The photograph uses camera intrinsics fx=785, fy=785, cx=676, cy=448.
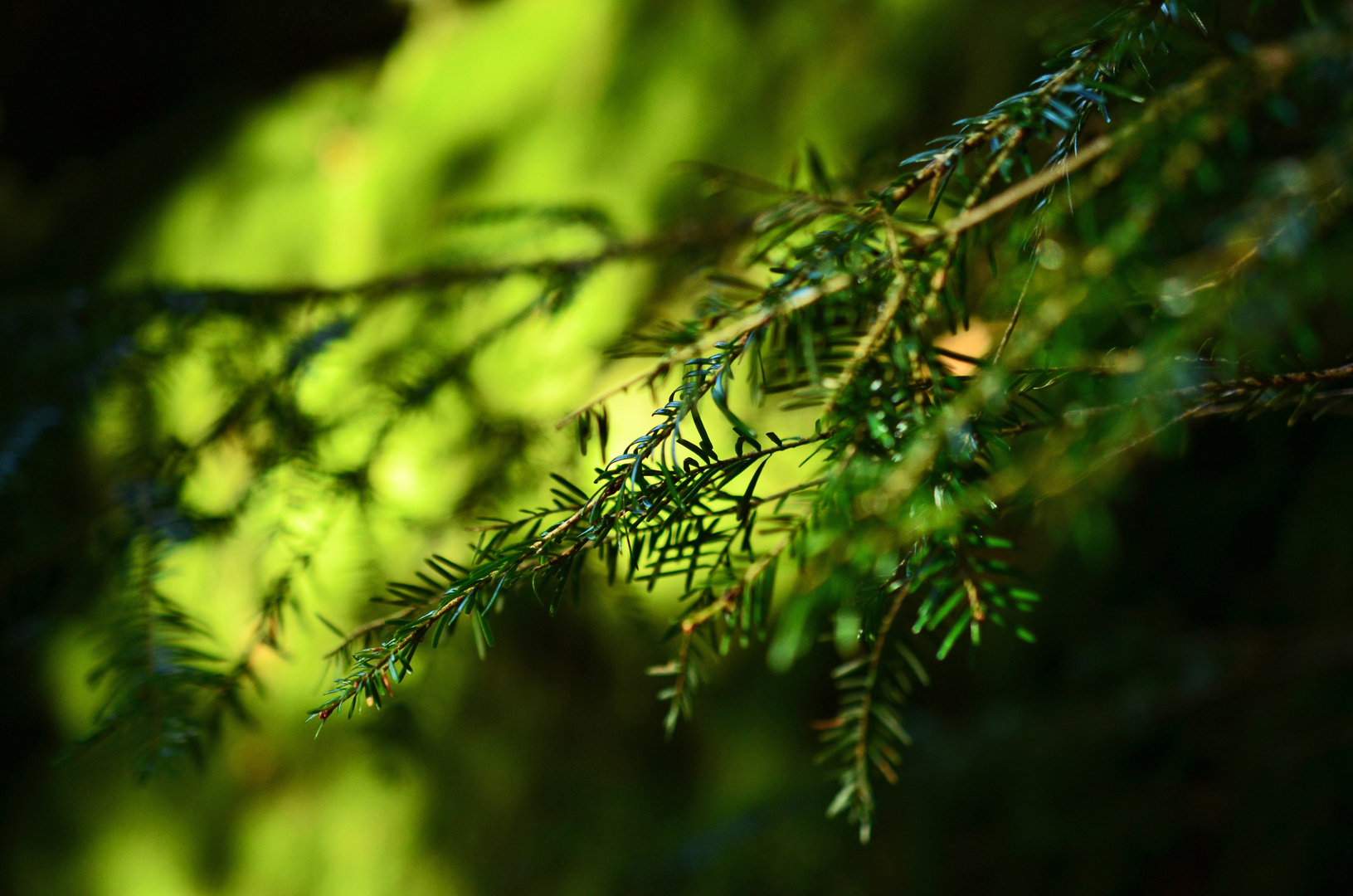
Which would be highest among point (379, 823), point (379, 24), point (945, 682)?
point (379, 24)

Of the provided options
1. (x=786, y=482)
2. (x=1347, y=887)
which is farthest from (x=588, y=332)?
(x=1347, y=887)

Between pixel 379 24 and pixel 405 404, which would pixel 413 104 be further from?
pixel 405 404

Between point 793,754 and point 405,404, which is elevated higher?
point 405,404

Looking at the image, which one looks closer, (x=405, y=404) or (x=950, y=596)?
(x=950, y=596)

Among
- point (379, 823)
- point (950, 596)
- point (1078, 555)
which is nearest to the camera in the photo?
point (950, 596)

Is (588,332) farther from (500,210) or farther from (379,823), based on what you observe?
(379,823)

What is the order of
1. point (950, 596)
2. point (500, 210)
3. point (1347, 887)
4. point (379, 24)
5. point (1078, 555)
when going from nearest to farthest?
point (950, 596)
point (500, 210)
point (1347, 887)
point (1078, 555)
point (379, 24)
